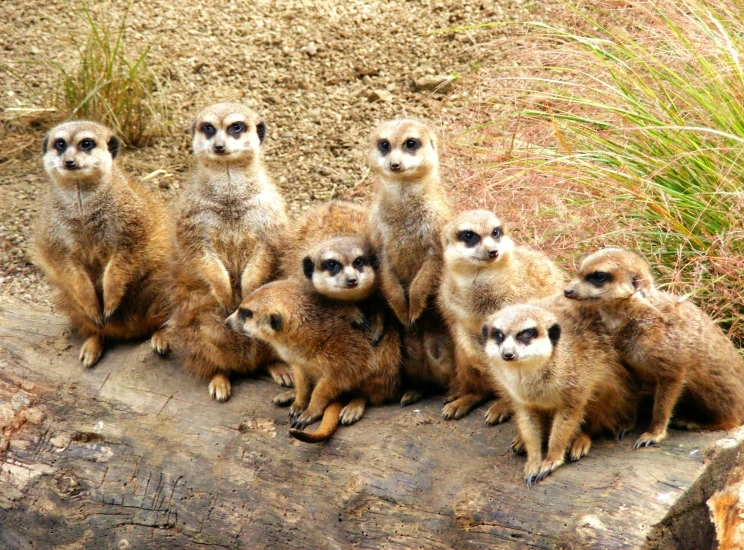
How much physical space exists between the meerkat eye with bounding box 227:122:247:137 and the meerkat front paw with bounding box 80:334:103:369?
1247mm

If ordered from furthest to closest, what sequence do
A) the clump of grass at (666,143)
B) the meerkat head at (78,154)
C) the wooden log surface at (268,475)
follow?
the meerkat head at (78,154) < the clump of grass at (666,143) < the wooden log surface at (268,475)

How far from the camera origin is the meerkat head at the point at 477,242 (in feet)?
11.6

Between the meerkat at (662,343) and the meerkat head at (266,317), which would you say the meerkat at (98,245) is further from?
the meerkat at (662,343)

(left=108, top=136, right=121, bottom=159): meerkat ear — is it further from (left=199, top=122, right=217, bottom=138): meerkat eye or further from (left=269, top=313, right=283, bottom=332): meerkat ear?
(left=269, top=313, right=283, bottom=332): meerkat ear

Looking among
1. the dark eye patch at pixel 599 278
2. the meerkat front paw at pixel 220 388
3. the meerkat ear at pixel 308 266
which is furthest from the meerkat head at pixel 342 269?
the dark eye patch at pixel 599 278

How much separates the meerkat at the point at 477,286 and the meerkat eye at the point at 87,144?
188cm

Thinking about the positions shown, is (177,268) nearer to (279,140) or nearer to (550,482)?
(550,482)

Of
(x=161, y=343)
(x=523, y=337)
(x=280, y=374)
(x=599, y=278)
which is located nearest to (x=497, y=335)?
(x=523, y=337)

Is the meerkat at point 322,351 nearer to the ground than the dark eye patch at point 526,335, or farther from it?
nearer to the ground

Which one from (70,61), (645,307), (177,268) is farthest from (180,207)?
(70,61)

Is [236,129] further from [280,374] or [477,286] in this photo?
[477,286]

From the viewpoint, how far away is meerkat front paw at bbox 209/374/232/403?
13.6ft

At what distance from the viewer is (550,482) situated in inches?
125

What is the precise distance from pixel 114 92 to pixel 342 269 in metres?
3.56
